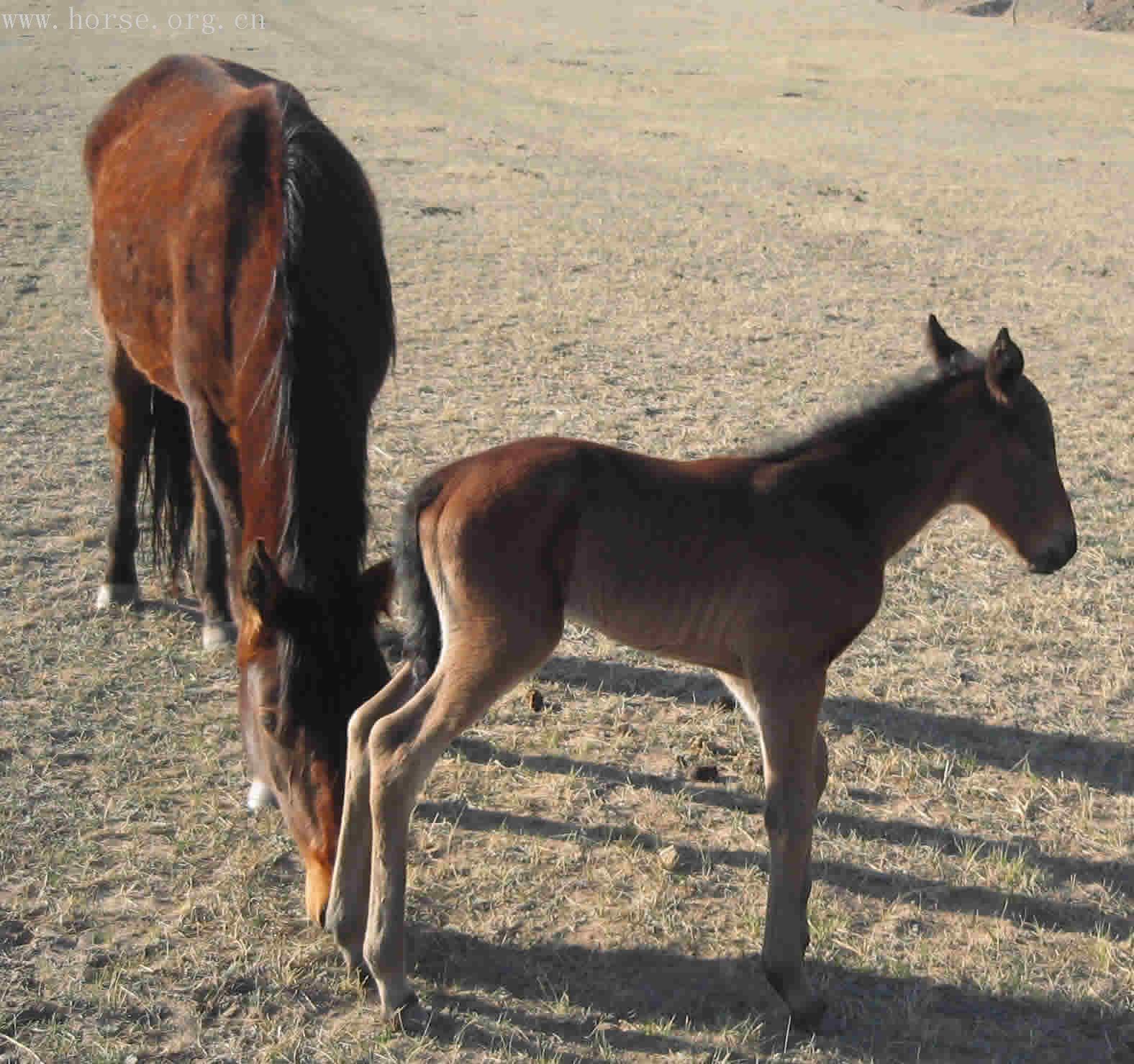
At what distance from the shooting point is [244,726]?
3605 millimetres

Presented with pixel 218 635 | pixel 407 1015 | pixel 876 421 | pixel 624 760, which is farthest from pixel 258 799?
pixel 876 421

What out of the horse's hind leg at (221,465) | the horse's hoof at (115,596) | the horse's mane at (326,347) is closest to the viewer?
the horse's mane at (326,347)

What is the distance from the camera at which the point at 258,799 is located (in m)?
4.00

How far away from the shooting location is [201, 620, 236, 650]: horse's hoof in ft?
17.3

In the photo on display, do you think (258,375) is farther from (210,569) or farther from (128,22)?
(128,22)

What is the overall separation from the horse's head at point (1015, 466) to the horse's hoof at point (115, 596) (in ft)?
11.6

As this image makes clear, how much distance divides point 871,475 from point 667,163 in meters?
14.6

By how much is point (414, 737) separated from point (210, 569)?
8.33 ft

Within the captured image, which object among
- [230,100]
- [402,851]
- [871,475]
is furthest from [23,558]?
[871,475]

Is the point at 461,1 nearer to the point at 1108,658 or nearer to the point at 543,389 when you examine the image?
the point at 543,389

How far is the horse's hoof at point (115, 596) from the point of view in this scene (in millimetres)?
5559

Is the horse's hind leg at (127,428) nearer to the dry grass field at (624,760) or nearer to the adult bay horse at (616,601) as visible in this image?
the dry grass field at (624,760)

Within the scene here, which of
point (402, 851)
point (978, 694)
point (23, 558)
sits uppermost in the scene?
point (402, 851)

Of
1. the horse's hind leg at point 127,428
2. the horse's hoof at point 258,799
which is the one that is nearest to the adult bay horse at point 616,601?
the horse's hoof at point 258,799
